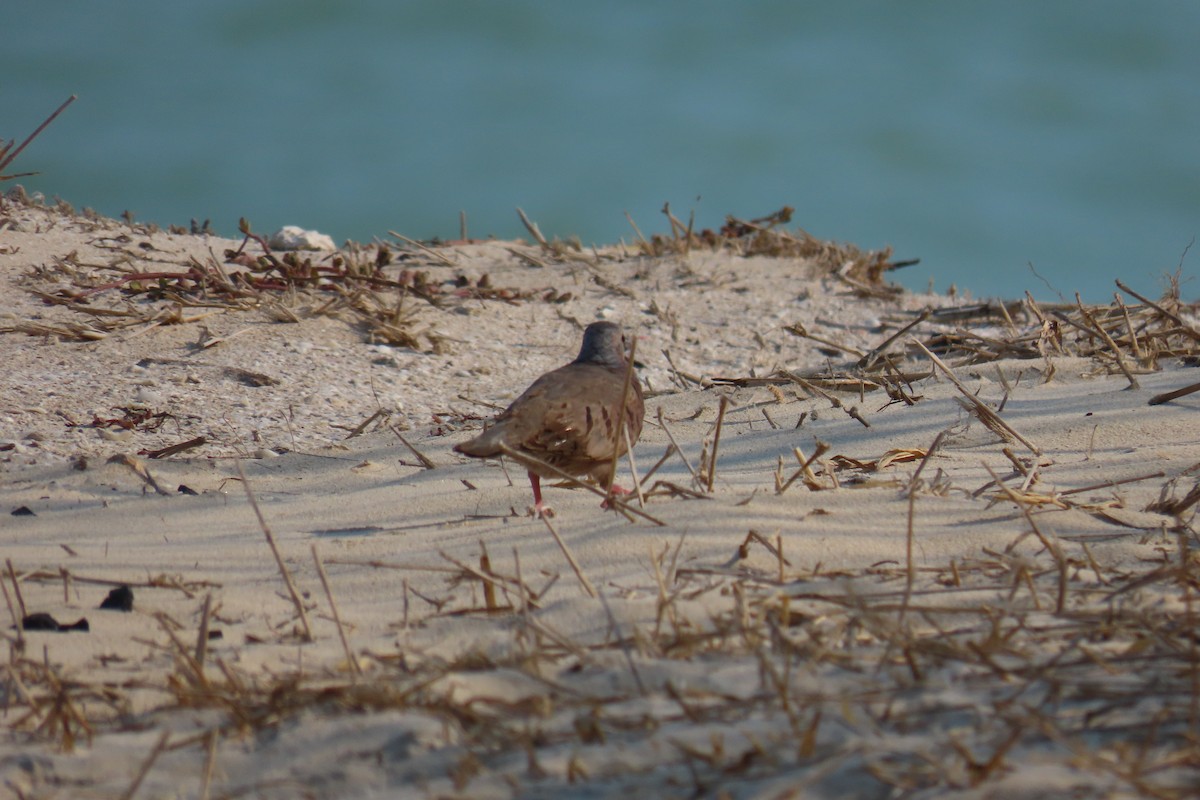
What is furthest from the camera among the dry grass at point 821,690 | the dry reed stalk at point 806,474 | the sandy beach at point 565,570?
the dry reed stalk at point 806,474

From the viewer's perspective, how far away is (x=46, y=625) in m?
2.72

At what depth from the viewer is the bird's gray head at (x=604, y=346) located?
18.9ft

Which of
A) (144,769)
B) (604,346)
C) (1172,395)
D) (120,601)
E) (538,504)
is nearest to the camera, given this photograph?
(144,769)

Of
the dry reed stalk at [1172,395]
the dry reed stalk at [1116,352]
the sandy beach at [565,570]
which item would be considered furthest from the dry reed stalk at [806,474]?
the dry reed stalk at [1116,352]

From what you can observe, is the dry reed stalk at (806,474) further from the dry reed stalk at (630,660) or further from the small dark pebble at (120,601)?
the small dark pebble at (120,601)

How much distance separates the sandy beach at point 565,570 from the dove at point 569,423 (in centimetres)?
22

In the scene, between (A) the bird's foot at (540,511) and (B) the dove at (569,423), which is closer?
(A) the bird's foot at (540,511)

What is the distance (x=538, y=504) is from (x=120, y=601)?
54.0 inches

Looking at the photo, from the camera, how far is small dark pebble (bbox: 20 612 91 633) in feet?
8.89

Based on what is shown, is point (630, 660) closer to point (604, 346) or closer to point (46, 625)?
point (46, 625)

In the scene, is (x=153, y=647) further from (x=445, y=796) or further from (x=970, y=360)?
(x=970, y=360)

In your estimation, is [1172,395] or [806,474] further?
[1172,395]

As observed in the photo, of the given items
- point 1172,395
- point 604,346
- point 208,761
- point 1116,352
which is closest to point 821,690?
point 208,761

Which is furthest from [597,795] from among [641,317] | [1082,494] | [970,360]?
[641,317]
